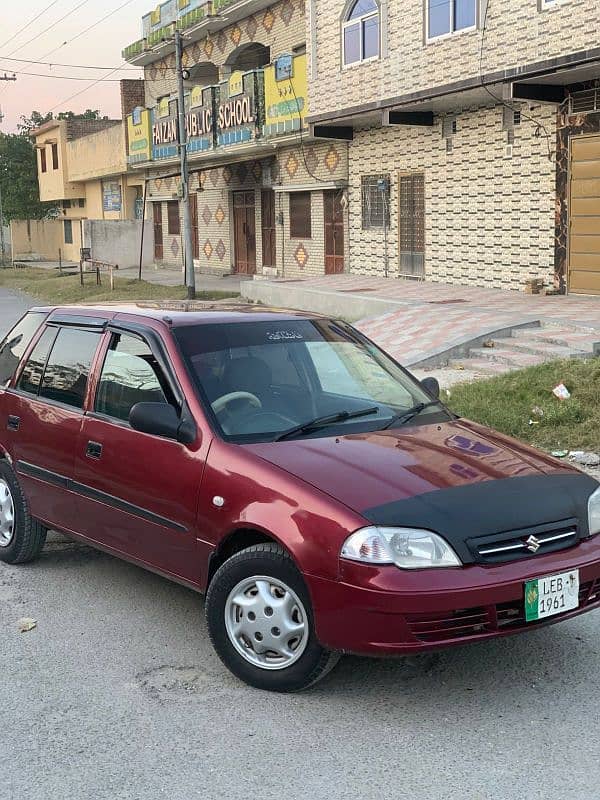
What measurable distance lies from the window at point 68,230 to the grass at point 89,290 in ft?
49.6

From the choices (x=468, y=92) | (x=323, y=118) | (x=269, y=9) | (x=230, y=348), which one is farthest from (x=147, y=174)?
(x=230, y=348)

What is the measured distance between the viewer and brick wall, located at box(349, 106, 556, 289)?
1766 cm

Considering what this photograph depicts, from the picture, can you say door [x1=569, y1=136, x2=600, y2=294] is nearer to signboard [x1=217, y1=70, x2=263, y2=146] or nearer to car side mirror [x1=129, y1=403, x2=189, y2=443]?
signboard [x1=217, y1=70, x2=263, y2=146]

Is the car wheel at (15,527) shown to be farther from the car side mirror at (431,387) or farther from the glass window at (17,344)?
the car side mirror at (431,387)

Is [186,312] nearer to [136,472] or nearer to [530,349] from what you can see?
[136,472]

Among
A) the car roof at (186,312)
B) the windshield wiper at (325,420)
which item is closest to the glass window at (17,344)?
the car roof at (186,312)

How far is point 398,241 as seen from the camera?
72.8 ft

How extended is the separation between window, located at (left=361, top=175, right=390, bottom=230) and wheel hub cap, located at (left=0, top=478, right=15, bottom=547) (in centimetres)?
1750

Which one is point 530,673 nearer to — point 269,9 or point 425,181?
point 425,181

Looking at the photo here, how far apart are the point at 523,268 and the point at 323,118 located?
255 inches

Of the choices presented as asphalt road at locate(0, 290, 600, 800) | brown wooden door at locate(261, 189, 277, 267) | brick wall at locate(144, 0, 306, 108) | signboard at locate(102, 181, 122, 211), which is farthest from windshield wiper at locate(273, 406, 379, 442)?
signboard at locate(102, 181, 122, 211)

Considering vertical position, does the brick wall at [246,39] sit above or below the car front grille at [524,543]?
above

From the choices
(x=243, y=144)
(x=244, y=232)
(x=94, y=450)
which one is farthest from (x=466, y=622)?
(x=244, y=232)

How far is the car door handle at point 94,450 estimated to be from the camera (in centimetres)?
505
